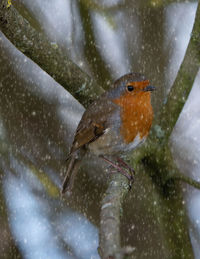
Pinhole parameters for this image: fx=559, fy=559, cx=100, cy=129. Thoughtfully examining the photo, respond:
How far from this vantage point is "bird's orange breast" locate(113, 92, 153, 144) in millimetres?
3533

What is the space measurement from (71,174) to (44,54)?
88 cm

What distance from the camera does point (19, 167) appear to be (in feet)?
14.3

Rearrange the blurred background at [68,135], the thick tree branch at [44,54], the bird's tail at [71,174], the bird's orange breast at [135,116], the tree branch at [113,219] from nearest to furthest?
1. the tree branch at [113,219]
2. the thick tree branch at [44,54]
3. the bird's orange breast at [135,116]
4. the bird's tail at [71,174]
5. the blurred background at [68,135]

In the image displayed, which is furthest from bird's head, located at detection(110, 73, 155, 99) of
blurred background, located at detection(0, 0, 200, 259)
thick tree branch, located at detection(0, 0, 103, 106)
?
blurred background, located at detection(0, 0, 200, 259)

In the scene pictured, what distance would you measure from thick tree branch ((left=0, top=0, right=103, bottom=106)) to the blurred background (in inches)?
30.2

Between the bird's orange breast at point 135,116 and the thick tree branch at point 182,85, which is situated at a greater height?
the thick tree branch at point 182,85

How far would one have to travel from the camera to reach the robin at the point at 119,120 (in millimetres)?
3543

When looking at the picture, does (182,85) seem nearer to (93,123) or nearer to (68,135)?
(93,123)

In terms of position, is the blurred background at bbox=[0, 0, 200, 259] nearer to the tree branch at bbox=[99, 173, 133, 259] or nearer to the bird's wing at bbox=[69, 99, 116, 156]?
the bird's wing at bbox=[69, 99, 116, 156]

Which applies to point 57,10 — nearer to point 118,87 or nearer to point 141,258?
point 118,87

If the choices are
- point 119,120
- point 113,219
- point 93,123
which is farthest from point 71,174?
point 113,219

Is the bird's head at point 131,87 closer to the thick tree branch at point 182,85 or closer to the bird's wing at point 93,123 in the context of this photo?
the bird's wing at point 93,123

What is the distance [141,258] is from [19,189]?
1123 mm

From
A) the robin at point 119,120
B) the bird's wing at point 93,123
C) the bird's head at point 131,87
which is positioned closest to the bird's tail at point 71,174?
the robin at point 119,120
